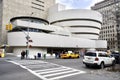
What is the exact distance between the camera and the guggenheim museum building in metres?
47.6

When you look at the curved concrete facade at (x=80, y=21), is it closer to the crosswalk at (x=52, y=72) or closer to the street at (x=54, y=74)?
the crosswalk at (x=52, y=72)

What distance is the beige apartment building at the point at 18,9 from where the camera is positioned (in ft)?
196

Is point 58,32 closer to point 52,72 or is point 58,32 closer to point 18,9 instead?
point 18,9

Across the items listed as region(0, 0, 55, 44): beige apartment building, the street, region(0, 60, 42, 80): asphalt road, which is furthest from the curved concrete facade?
region(0, 60, 42, 80): asphalt road

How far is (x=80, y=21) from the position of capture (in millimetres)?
80438

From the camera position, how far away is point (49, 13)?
91.0 meters

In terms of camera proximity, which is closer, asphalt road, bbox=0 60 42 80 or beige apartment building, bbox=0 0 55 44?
asphalt road, bbox=0 60 42 80

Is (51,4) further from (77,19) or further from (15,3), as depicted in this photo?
(15,3)

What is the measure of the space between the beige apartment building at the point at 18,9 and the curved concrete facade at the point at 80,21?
9994mm

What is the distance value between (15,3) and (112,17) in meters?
59.8

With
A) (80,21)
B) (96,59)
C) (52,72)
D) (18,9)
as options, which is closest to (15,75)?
(52,72)

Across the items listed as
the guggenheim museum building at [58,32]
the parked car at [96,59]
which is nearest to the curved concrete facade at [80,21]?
the guggenheim museum building at [58,32]

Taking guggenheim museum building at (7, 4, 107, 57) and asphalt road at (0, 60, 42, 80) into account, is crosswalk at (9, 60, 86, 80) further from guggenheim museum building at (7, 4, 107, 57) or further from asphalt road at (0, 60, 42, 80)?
guggenheim museum building at (7, 4, 107, 57)

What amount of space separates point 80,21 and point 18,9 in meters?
31.6
